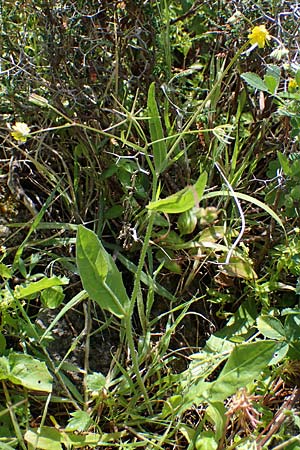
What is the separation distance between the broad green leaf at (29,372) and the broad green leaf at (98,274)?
0.22 m

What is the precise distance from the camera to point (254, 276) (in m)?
1.72

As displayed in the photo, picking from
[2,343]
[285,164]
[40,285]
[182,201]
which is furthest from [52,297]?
[285,164]

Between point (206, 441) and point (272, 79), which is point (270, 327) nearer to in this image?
point (206, 441)

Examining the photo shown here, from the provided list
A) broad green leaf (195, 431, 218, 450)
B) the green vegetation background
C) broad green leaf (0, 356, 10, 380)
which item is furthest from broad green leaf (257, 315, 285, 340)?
broad green leaf (0, 356, 10, 380)

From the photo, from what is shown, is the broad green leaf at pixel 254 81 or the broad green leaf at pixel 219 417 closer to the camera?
the broad green leaf at pixel 219 417

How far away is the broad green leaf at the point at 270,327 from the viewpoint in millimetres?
1520

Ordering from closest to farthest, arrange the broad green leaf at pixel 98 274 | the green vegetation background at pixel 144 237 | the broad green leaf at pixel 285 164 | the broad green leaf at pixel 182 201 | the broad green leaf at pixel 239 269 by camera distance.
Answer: the broad green leaf at pixel 182 201
the broad green leaf at pixel 98 274
the green vegetation background at pixel 144 237
the broad green leaf at pixel 285 164
the broad green leaf at pixel 239 269

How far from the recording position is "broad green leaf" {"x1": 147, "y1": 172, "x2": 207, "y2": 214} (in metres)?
1.26

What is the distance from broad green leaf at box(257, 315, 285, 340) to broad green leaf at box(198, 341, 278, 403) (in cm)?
5

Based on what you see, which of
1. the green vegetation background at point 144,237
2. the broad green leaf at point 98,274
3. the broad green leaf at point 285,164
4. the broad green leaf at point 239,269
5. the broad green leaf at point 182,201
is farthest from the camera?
the broad green leaf at point 239,269

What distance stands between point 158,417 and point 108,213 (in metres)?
0.59

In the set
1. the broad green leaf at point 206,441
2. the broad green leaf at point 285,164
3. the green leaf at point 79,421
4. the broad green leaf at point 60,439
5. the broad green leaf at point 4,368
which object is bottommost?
the broad green leaf at point 206,441

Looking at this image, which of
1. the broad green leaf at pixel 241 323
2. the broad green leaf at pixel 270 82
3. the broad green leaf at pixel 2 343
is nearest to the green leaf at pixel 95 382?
the broad green leaf at pixel 2 343

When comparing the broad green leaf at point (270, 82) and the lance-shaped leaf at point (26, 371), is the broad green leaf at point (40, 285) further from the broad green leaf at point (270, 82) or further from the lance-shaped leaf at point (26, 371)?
the broad green leaf at point (270, 82)
